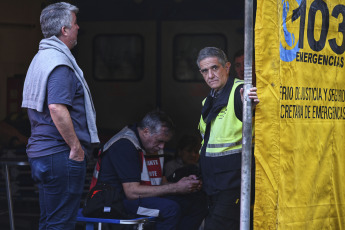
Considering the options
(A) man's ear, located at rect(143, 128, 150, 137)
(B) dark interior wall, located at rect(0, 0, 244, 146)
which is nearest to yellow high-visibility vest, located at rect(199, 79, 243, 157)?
(A) man's ear, located at rect(143, 128, 150, 137)

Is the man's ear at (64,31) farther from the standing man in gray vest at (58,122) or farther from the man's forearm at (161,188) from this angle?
the man's forearm at (161,188)

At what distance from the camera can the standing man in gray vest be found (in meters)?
3.95

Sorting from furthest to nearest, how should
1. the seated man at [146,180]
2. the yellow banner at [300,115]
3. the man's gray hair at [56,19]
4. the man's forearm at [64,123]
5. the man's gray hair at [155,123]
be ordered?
the man's gray hair at [155,123] → the seated man at [146,180] → the man's gray hair at [56,19] → the man's forearm at [64,123] → the yellow banner at [300,115]

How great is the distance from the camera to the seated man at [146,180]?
5.13 meters

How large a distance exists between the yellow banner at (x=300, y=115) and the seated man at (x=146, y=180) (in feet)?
4.08

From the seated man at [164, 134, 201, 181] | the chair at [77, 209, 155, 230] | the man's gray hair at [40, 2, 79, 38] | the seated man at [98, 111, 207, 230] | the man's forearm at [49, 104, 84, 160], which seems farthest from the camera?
the seated man at [164, 134, 201, 181]

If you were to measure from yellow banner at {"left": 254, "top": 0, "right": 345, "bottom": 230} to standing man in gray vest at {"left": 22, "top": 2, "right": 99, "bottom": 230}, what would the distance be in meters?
1.08

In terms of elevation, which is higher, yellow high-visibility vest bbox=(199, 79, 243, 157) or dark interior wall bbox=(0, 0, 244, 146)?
dark interior wall bbox=(0, 0, 244, 146)

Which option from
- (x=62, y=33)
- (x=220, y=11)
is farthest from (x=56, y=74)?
(x=220, y=11)

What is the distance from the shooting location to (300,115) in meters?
4.06

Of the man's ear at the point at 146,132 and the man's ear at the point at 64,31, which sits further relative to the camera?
the man's ear at the point at 146,132

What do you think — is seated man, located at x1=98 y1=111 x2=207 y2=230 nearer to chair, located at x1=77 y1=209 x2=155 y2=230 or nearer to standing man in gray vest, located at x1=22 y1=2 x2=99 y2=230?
chair, located at x1=77 y1=209 x2=155 y2=230

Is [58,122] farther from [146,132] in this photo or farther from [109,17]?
[109,17]

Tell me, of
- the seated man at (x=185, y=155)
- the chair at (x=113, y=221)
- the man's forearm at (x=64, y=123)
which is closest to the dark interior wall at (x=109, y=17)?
the seated man at (x=185, y=155)
